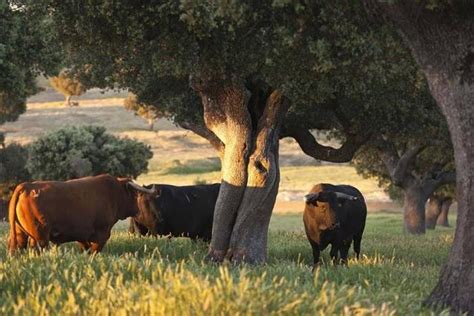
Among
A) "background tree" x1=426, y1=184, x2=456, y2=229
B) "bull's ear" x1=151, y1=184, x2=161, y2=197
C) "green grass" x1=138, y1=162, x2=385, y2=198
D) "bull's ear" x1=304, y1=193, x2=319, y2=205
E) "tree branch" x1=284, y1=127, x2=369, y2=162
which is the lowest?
"green grass" x1=138, y1=162, x2=385, y2=198

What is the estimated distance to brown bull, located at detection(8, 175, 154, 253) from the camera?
619 inches

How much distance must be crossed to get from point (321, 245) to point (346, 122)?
3478 mm

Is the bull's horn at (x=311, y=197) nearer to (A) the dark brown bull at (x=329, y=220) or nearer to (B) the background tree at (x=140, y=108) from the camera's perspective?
(A) the dark brown bull at (x=329, y=220)

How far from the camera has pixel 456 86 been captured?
33.8ft

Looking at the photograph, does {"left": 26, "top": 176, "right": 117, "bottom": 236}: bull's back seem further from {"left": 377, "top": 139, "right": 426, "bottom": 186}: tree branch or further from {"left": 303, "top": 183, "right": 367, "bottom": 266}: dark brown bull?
{"left": 377, "top": 139, "right": 426, "bottom": 186}: tree branch

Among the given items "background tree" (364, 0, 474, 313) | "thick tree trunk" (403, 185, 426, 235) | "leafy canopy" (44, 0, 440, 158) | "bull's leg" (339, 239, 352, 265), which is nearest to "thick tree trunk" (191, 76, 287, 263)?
"leafy canopy" (44, 0, 440, 158)

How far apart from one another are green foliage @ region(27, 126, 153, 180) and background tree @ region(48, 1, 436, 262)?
28371 mm

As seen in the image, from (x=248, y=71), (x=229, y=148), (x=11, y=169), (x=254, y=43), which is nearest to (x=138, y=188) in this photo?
(x=229, y=148)

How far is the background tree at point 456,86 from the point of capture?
33.5ft

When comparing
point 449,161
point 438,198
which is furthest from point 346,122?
point 438,198

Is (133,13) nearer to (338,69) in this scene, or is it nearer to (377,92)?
(338,69)

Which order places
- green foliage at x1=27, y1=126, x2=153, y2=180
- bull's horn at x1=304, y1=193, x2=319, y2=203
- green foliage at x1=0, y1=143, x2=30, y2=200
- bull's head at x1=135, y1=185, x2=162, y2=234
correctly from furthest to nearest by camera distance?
green foliage at x1=0, y1=143, x2=30, y2=200 → green foliage at x1=27, y1=126, x2=153, y2=180 → bull's head at x1=135, y1=185, x2=162, y2=234 → bull's horn at x1=304, y1=193, x2=319, y2=203

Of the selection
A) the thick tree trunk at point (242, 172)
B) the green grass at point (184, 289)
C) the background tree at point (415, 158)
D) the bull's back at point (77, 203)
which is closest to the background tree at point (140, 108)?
the bull's back at point (77, 203)

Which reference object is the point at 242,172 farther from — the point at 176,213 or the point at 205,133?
the point at 176,213
